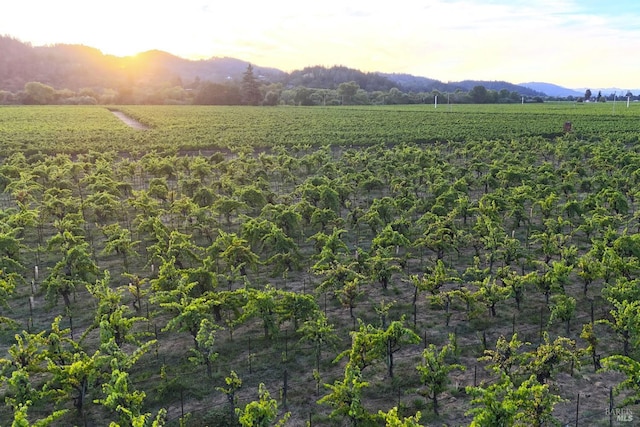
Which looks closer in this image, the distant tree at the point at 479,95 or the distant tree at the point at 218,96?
the distant tree at the point at 218,96

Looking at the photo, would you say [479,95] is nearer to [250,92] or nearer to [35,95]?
[250,92]

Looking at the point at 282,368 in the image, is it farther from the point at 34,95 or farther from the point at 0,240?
the point at 34,95

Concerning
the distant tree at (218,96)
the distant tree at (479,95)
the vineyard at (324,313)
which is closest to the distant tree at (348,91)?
the distant tree at (218,96)

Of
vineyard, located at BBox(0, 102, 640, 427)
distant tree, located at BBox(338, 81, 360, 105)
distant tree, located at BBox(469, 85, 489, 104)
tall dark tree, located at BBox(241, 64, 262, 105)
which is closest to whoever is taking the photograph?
vineyard, located at BBox(0, 102, 640, 427)

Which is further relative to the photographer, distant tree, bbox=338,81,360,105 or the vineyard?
distant tree, bbox=338,81,360,105

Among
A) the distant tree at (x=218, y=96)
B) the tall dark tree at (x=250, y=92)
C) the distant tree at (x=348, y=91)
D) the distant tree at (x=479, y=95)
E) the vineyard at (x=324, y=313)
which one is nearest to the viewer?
the vineyard at (x=324, y=313)

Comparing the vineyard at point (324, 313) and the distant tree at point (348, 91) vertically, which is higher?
the distant tree at point (348, 91)

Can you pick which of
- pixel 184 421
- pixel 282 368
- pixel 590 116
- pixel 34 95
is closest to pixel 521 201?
pixel 282 368

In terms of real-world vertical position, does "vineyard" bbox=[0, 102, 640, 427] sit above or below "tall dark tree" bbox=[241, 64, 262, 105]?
below

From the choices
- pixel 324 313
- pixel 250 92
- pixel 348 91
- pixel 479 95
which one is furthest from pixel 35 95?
pixel 324 313

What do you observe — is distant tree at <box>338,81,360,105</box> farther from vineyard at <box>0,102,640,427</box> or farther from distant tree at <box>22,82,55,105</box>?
vineyard at <box>0,102,640,427</box>

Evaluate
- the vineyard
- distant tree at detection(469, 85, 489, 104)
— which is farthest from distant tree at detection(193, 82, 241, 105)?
the vineyard

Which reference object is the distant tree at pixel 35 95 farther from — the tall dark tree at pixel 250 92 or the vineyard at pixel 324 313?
the vineyard at pixel 324 313

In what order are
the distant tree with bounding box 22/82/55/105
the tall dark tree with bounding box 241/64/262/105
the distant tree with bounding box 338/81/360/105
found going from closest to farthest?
the distant tree with bounding box 22/82/55/105 → the tall dark tree with bounding box 241/64/262/105 → the distant tree with bounding box 338/81/360/105
